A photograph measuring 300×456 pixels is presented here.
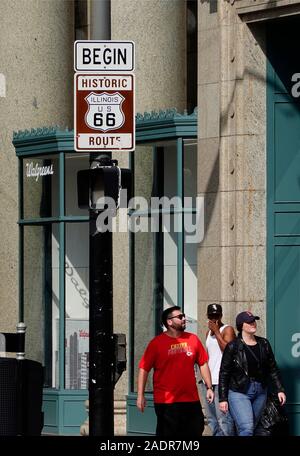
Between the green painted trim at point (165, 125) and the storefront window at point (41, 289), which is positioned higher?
the green painted trim at point (165, 125)

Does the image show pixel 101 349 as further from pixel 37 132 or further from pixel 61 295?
pixel 37 132

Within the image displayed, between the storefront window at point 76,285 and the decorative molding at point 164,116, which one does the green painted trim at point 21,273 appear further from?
the decorative molding at point 164,116

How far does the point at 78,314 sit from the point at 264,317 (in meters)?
4.43

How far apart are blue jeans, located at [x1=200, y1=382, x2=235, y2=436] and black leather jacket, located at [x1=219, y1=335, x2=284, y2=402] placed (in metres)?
0.74

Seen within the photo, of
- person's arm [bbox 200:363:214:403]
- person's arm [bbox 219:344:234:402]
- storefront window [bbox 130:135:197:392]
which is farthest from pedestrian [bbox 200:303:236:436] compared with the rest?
storefront window [bbox 130:135:197:392]

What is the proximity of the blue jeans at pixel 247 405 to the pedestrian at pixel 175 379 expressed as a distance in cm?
46

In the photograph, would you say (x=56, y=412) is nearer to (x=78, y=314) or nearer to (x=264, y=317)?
(x=78, y=314)

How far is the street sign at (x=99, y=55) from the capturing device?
13.7 m

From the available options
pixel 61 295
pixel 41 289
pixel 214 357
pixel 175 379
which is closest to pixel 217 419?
pixel 214 357

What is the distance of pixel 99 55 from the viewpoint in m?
13.7

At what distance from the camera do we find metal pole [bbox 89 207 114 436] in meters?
13.3

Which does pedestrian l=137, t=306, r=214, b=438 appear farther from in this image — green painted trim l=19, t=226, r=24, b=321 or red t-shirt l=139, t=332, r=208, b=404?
green painted trim l=19, t=226, r=24, b=321

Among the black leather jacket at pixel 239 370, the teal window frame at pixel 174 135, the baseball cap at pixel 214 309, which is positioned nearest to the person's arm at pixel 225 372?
the black leather jacket at pixel 239 370

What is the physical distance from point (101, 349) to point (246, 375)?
1808 millimetres
